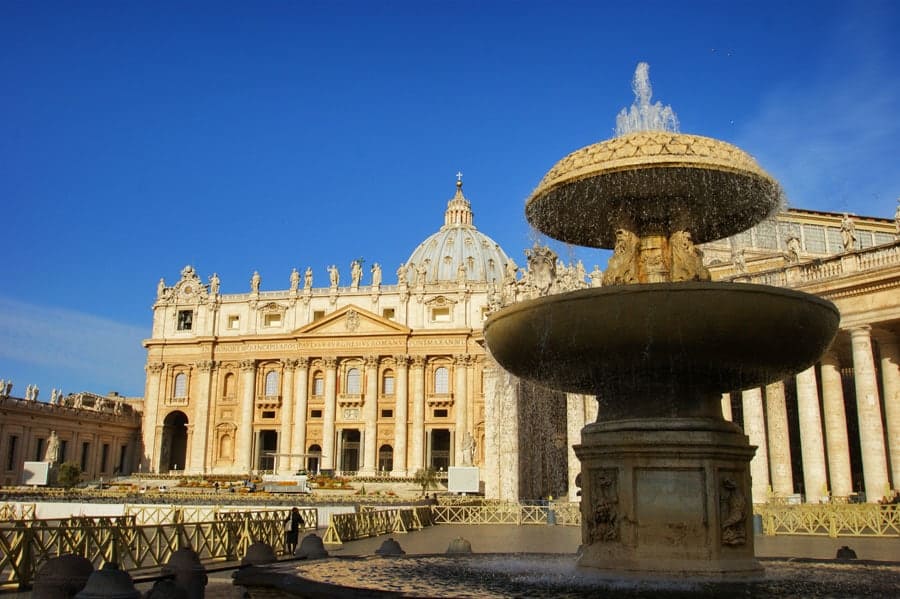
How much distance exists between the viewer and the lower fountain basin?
7176mm

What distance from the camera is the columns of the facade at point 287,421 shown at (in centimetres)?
6944

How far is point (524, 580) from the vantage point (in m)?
7.89

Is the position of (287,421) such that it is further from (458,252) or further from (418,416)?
(458,252)

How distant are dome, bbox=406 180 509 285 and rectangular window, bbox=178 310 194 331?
80.5 feet

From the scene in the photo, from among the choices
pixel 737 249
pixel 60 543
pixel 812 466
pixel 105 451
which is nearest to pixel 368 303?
pixel 105 451

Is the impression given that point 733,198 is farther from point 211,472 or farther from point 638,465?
point 211,472

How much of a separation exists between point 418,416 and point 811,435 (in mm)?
46278

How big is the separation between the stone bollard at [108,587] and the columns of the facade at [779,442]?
21837mm

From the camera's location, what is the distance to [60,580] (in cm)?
788

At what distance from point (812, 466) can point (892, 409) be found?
2.76 metres

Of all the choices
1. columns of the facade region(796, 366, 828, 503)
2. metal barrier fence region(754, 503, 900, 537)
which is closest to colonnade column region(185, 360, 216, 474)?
columns of the facade region(796, 366, 828, 503)

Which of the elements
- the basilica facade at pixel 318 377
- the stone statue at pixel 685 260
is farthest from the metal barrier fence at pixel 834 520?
the basilica facade at pixel 318 377

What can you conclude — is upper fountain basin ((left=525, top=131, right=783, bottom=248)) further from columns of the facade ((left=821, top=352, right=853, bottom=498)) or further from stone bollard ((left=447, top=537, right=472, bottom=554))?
columns of the facade ((left=821, top=352, right=853, bottom=498))

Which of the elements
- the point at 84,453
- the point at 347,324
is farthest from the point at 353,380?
the point at 84,453
